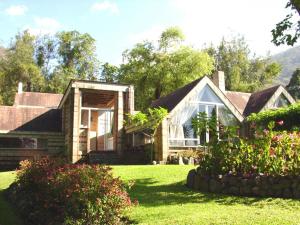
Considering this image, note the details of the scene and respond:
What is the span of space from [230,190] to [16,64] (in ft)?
170

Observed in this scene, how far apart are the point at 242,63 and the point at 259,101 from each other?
3098 centimetres

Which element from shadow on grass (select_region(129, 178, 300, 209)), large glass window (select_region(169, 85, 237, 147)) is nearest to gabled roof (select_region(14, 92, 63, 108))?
large glass window (select_region(169, 85, 237, 147))

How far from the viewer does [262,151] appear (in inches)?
508

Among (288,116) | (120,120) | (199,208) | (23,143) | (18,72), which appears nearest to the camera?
(199,208)

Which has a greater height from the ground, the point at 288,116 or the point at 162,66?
the point at 162,66

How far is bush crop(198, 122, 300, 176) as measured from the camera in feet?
41.0

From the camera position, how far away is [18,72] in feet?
190

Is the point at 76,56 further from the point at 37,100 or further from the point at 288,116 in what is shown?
the point at 288,116

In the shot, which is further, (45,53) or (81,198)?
(45,53)

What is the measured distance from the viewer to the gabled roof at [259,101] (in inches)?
1230

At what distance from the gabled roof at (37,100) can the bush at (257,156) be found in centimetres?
2944

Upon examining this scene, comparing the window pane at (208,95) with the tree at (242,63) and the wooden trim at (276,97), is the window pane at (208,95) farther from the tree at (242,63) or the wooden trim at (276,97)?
the tree at (242,63)

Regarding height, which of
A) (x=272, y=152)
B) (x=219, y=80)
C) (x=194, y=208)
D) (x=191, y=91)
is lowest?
(x=194, y=208)

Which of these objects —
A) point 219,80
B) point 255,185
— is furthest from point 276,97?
point 255,185
